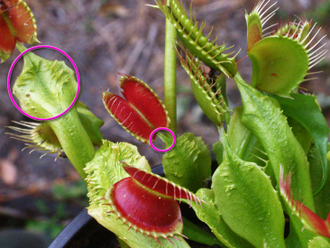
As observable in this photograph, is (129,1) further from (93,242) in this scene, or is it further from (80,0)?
(93,242)

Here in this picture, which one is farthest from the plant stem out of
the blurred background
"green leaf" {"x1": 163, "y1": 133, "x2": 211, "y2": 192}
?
the blurred background

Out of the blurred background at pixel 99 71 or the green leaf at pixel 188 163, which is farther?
the blurred background at pixel 99 71

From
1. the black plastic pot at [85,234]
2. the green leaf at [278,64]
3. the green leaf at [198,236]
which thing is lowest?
the black plastic pot at [85,234]

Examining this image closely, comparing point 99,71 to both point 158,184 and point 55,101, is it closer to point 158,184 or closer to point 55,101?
point 55,101

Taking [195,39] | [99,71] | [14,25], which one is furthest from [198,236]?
[99,71]

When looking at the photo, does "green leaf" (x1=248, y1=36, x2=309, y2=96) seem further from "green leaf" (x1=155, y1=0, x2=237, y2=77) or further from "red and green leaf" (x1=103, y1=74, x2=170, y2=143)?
"red and green leaf" (x1=103, y1=74, x2=170, y2=143)

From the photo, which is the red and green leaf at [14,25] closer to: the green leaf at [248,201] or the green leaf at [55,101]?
the green leaf at [55,101]

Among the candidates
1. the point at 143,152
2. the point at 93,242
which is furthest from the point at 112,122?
the point at 93,242

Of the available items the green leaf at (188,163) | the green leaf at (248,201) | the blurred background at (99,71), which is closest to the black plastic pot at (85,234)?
the green leaf at (188,163)
